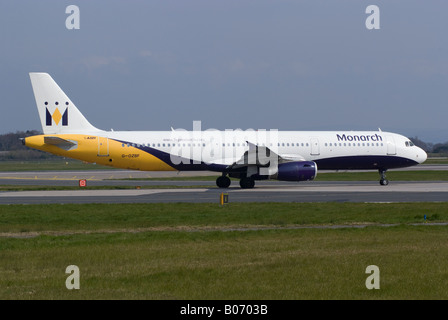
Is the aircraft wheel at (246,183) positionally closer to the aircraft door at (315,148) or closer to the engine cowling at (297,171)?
the engine cowling at (297,171)

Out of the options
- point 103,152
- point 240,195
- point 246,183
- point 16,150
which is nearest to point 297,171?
point 246,183

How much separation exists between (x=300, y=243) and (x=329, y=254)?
220cm

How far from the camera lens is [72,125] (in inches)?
1646

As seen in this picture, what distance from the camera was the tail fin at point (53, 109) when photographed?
41.6 metres

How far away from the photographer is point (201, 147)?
140 feet

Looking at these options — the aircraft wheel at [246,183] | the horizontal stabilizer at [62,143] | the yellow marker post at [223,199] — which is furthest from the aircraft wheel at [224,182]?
the yellow marker post at [223,199]

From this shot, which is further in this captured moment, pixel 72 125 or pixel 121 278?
pixel 72 125

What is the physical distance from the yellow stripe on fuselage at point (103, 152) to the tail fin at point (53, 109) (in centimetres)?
94

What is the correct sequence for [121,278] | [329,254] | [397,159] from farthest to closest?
[397,159]
[329,254]
[121,278]

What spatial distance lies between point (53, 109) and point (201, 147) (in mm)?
10742
